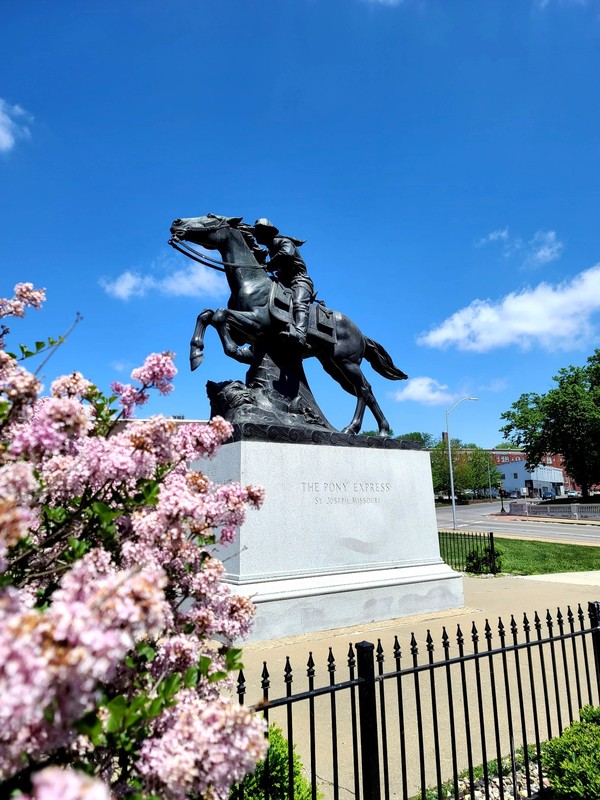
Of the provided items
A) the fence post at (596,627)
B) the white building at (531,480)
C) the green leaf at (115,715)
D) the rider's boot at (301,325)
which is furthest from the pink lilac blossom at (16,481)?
the white building at (531,480)

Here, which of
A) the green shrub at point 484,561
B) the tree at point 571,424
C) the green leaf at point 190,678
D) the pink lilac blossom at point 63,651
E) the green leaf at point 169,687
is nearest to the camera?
the pink lilac blossom at point 63,651

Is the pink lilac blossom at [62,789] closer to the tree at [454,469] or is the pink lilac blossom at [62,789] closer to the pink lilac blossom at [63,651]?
the pink lilac blossom at [63,651]

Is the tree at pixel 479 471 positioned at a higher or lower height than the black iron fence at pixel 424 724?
higher

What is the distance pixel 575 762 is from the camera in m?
3.57

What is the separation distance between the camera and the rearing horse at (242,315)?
926 cm

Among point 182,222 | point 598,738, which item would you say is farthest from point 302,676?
point 182,222

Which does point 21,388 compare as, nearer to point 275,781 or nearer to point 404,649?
point 275,781

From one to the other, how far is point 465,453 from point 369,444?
3117 inches

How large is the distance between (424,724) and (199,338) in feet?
21.1

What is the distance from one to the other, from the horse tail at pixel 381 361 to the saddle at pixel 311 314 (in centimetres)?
139

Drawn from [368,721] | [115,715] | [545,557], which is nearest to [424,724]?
[368,721]

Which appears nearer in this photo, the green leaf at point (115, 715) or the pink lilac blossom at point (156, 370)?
the green leaf at point (115, 715)

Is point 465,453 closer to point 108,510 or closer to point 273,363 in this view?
point 273,363

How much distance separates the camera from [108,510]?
73.5 inches
